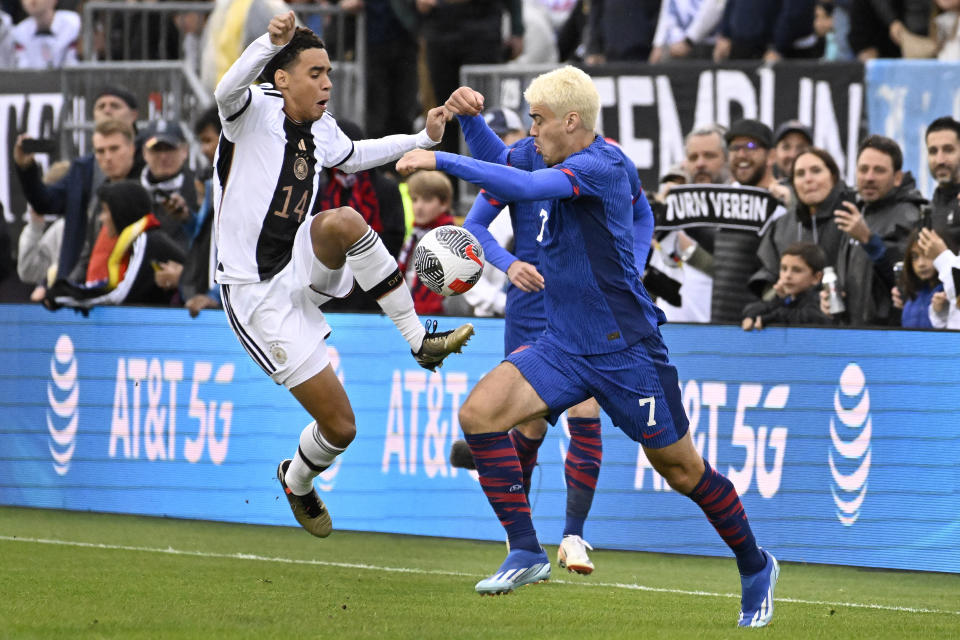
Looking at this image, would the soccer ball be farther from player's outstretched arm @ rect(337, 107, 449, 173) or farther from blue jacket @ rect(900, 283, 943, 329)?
blue jacket @ rect(900, 283, 943, 329)

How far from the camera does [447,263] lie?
738 cm

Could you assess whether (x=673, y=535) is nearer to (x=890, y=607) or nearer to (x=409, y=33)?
(x=890, y=607)

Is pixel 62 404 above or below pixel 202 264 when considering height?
below

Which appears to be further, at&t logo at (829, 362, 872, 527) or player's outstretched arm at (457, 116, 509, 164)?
at&t logo at (829, 362, 872, 527)

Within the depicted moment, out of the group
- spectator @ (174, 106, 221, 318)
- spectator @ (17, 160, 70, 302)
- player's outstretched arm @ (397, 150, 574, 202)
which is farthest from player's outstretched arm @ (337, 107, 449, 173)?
spectator @ (17, 160, 70, 302)

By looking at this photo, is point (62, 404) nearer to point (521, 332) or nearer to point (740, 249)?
point (521, 332)

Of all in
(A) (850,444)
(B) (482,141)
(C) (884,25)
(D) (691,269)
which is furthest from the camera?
(C) (884,25)

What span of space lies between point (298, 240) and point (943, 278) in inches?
150

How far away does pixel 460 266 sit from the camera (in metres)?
7.40

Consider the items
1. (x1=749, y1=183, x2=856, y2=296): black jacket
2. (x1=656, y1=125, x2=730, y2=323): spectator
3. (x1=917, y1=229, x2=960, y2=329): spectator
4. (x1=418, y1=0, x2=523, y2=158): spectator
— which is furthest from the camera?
(x1=418, y1=0, x2=523, y2=158): spectator

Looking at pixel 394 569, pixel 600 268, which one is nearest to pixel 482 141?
pixel 600 268

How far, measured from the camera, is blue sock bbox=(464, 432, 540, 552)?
6.91m

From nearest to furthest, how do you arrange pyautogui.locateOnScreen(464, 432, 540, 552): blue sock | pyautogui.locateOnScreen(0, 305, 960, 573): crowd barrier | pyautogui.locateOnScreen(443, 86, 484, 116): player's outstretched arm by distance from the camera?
pyautogui.locateOnScreen(464, 432, 540, 552): blue sock < pyautogui.locateOnScreen(443, 86, 484, 116): player's outstretched arm < pyautogui.locateOnScreen(0, 305, 960, 573): crowd barrier

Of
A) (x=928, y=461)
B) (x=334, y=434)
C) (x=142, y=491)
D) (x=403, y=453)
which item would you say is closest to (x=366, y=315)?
(x=403, y=453)
